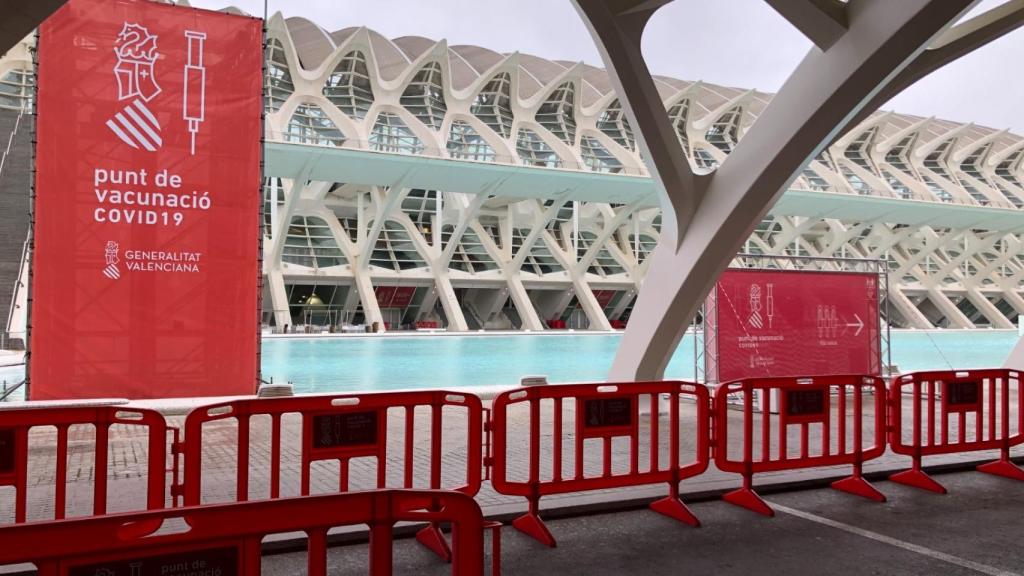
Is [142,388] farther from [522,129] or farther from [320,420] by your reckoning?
[522,129]

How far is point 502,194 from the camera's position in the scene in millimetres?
35219

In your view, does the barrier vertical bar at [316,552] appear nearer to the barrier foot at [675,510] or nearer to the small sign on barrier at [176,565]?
the small sign on barrier at [176,565]

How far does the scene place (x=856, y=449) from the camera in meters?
6.05

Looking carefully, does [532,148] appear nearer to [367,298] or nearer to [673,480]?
[367,298]

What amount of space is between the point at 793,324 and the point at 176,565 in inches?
443

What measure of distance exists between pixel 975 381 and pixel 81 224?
421 inches

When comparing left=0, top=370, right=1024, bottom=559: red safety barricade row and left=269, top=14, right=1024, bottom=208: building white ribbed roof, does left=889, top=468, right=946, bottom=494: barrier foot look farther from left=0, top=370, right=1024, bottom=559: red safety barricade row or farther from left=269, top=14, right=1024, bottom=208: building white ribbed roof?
left=269, top=14, right=1024, bottom=208: building white ribbed roof

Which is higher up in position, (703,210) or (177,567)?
(703,210)

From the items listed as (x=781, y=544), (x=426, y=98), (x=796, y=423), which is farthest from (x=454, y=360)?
(x=426, y=98)

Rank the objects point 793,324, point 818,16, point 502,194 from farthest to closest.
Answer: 1. point 502,194
2. point 793,324
3. point 818,16

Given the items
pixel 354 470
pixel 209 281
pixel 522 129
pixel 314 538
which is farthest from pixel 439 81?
pixel 314 538

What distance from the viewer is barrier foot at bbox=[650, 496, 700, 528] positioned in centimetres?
507

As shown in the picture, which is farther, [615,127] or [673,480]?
[615,127]

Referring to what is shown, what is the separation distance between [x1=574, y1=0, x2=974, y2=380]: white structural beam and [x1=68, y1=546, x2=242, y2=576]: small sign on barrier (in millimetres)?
5841
